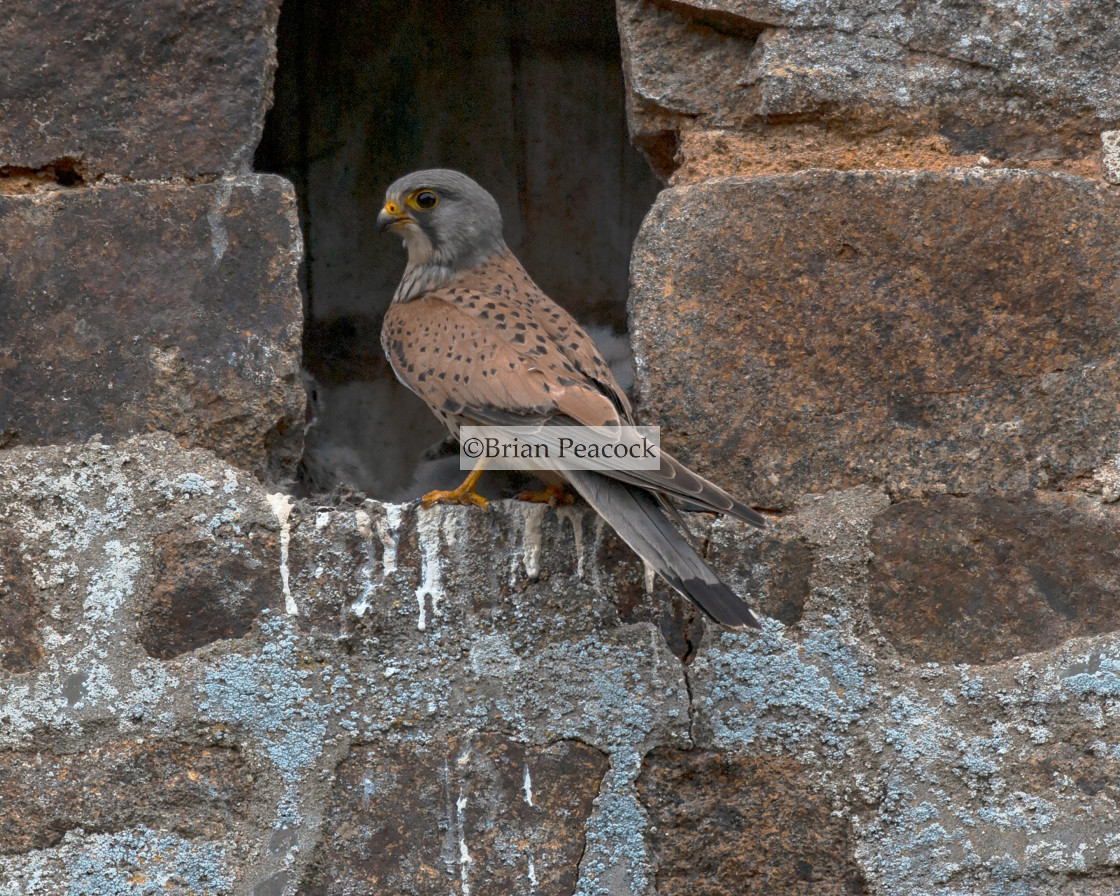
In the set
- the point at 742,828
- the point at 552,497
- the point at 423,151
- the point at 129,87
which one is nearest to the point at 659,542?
the point at 552,497

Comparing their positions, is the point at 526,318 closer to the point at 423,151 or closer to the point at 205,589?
the point at 205,589

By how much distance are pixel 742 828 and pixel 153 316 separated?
4.79 feet

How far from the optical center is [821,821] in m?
2.28

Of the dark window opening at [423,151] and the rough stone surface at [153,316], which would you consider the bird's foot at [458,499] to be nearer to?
the rough stone surface at [153,316]

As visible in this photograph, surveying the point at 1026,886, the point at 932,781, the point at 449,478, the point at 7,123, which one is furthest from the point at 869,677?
the point at 7,123

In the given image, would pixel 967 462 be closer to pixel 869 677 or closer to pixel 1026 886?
pixel 869 677

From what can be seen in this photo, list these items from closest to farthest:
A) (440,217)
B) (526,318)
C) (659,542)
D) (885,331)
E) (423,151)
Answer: (659,542)
(885,331)
(526,318)
(440,217)
(423,151)

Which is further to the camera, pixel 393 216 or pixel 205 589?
pixel 393 216

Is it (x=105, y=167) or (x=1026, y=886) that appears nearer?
(x=1026, y=886)

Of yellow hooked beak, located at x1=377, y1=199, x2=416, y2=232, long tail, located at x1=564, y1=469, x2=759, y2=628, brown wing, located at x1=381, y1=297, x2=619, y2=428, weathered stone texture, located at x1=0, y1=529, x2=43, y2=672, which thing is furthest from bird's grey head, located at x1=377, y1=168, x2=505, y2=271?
weathered stone texture, located at x1=0, y1=529, x2=43, y2=672

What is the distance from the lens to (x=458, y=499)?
2432 millimetres

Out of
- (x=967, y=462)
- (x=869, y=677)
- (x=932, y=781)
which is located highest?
(x=967, y=462)

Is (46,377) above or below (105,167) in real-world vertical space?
below

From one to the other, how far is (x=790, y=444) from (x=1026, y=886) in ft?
2.90
